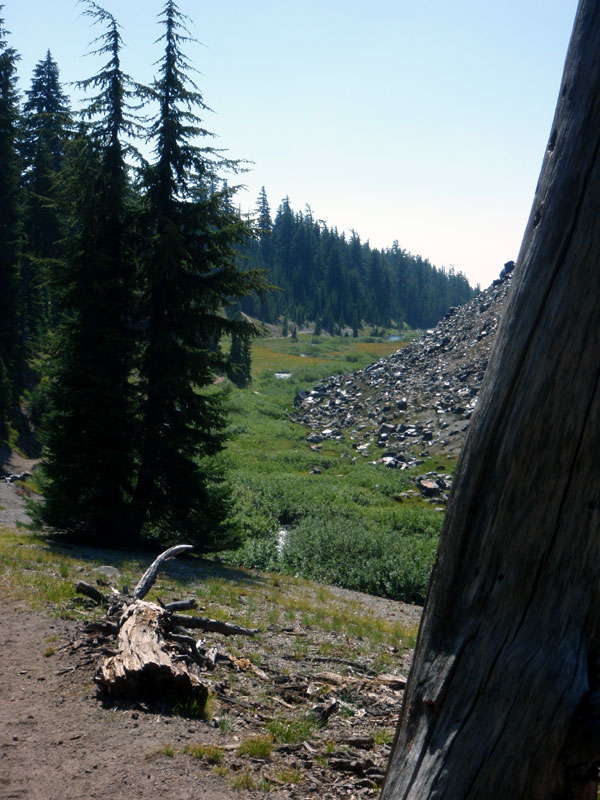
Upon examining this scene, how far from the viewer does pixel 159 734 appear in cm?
530

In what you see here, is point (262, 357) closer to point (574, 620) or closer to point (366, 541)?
point (366, 541)

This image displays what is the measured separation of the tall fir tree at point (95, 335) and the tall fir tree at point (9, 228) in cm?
1470

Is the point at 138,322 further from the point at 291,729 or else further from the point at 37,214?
the point at 37,214

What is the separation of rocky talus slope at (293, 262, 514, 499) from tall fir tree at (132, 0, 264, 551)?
16.5 metres

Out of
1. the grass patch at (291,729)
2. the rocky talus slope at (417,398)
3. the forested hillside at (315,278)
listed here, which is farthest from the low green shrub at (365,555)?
the forested hillside at (315,278)

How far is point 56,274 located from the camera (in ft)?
53.4

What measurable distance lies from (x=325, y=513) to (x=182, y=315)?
12.3m

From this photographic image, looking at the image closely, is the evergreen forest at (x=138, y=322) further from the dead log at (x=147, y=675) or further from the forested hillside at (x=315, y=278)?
the forested hillside at (x=315, y=278)

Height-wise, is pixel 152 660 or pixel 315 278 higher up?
pixel 315 278

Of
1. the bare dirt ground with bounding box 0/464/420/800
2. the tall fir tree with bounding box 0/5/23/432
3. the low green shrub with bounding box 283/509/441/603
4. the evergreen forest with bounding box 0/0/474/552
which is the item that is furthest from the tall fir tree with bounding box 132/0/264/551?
the tall fir tree with bounding box 0/5/23/432

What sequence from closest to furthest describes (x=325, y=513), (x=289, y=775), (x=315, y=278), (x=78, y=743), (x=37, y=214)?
(x=289, y=775) → (x=78, y=743) → (x=325, y=513) → (x=37, y=214) → (x=315, y=278)

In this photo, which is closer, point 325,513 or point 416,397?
point 325,513

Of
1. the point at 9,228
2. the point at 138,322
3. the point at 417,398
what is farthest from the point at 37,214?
the point at 417,398

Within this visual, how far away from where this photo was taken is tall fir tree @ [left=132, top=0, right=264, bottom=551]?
15969mm
